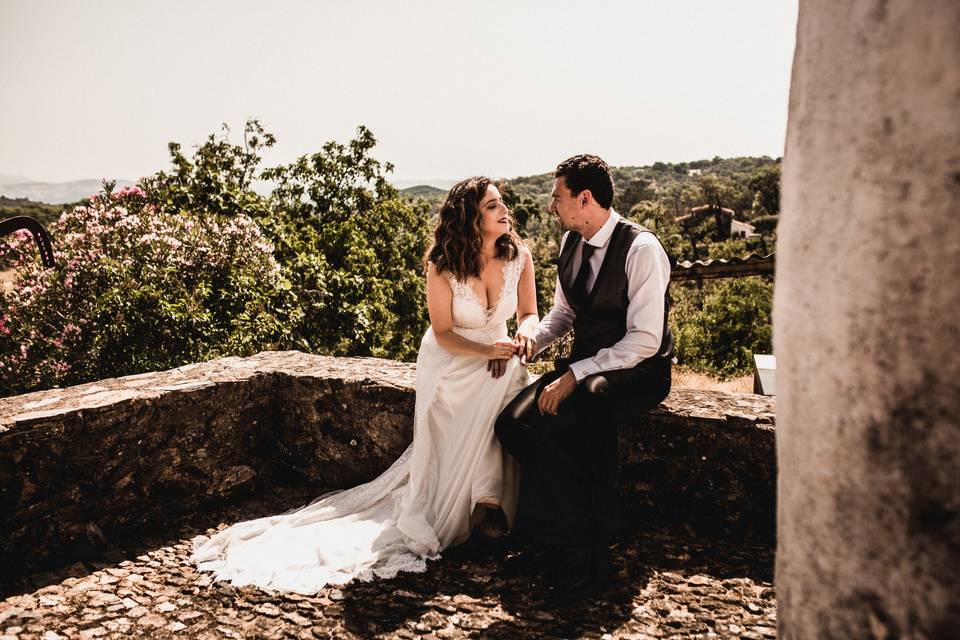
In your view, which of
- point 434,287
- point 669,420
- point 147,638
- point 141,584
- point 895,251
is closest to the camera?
point 895,251

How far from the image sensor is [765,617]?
91.1 inches

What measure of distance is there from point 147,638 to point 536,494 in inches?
69.6

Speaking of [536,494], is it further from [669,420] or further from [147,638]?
[147,638]

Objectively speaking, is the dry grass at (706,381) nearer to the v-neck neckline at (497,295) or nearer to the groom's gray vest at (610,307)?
the v-neck neckline at (497,295)

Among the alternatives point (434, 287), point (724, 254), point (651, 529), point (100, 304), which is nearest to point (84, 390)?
point (434, 287)

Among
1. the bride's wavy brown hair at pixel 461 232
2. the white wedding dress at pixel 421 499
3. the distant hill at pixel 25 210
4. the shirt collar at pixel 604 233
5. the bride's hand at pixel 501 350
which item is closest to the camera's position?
the white wedding dress at pixel 421 499

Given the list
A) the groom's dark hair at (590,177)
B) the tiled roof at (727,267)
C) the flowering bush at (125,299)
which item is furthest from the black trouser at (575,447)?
the tiled roof at (727,267)

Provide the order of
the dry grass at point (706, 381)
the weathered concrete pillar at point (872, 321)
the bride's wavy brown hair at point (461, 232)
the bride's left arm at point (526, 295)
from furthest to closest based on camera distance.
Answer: the dry grass at point (706, 381), the bride's left arm at point (526, 295), the bride's wavy brown hair at point (461, 232), the weathered concrete pillar at point (872, 321)

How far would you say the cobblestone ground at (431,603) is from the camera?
232cm

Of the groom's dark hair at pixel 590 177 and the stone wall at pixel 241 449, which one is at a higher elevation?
the groom's dark hair at pixel 590 177

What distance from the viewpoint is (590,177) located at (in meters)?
3.08

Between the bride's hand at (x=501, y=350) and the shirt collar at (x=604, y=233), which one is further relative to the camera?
the bride's hand at (x=501, y=350)

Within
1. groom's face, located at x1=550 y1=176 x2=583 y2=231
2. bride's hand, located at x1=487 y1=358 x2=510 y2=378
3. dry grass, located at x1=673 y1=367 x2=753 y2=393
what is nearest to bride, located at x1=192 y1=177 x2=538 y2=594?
bride's hand, located at x1=487 y1=358 x2=510 y2=378

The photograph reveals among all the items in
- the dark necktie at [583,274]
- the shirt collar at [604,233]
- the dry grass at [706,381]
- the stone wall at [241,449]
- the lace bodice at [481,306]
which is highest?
the shirt collar at [604,233]
